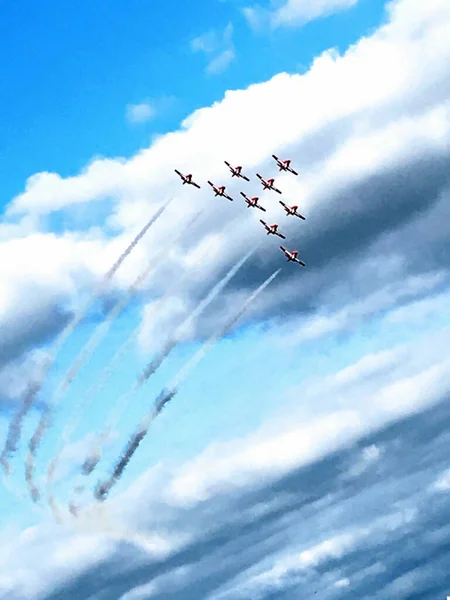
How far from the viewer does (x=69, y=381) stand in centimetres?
19588

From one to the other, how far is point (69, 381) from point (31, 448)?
1939cm

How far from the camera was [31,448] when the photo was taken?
654ft
